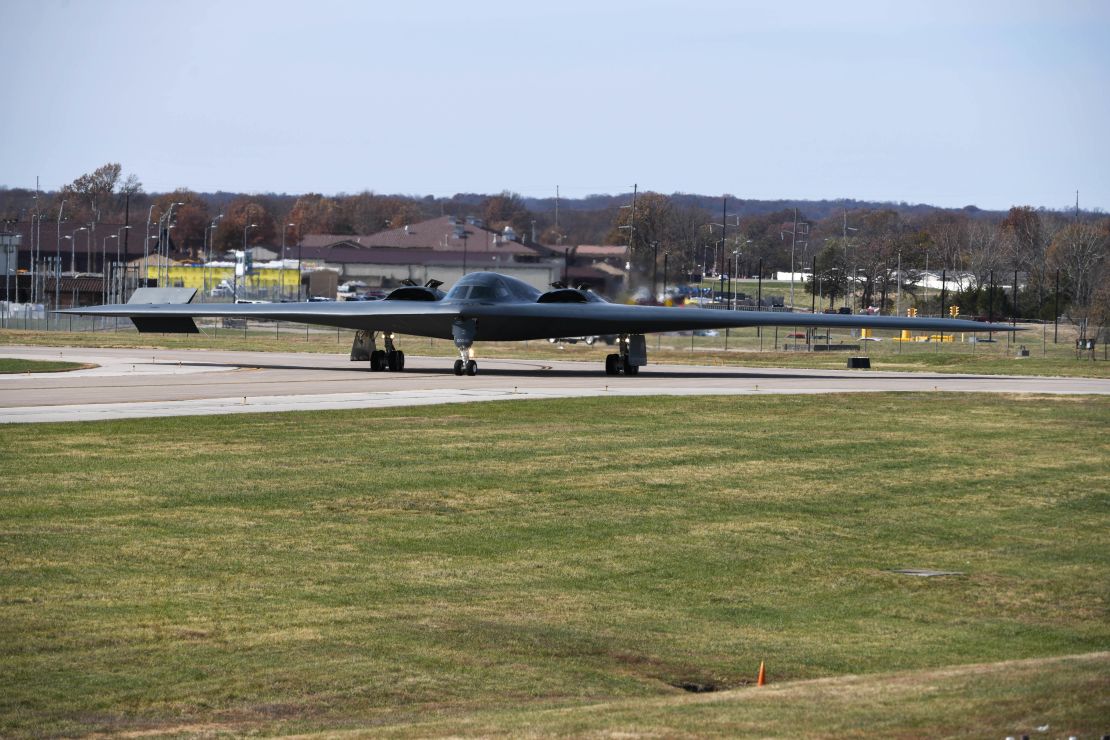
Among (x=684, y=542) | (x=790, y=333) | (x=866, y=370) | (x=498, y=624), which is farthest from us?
(x=790, y=333)

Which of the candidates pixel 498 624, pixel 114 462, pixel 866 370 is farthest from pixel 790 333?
pixel 498 624

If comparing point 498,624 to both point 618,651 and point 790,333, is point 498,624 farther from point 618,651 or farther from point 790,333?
point 790,333

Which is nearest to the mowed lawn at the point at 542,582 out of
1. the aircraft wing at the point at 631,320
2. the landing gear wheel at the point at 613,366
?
the aircraft wing at the point at 631,320

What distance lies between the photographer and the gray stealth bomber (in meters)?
45.4

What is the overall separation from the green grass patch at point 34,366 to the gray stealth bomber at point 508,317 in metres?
2.10

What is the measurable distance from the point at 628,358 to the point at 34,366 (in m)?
20.3

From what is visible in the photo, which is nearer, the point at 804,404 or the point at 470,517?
the point at 470,517

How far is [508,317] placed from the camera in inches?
1869

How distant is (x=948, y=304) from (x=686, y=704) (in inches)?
4648

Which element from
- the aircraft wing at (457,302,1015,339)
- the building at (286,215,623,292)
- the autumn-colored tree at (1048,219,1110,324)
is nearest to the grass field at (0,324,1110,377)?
the aircraft wing at (457,302,1015,339)

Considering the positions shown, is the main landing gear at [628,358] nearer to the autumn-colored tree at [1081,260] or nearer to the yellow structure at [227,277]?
the autumn-colored tree at [1081,260]

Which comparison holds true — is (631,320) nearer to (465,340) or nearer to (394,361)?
(465,340)

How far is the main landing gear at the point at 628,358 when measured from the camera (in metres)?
49.3

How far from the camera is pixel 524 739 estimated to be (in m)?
9.70
